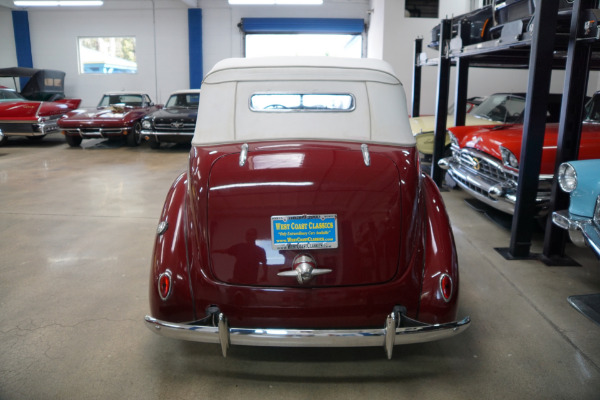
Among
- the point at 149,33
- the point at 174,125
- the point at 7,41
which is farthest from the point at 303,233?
the point at 7,41

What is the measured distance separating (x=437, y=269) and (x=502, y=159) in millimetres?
2738

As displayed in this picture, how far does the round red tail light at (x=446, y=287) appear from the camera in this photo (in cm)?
226

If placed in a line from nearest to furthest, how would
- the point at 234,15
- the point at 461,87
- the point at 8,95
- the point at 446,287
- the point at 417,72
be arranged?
the point at 446,287
the point at 461,87
the point at 417,72
the point at 8,95
the point at 234,15

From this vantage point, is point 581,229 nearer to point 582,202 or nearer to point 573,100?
point 582,202

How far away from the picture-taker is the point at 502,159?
458cm

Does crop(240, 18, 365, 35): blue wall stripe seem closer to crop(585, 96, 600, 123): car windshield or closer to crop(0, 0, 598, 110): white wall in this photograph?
crop(0, 0, 598, 110): white wall

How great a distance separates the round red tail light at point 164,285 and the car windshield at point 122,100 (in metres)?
10.6

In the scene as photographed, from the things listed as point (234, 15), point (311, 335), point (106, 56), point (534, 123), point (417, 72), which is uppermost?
point (234, 15)

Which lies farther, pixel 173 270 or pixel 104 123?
pixel 104 123

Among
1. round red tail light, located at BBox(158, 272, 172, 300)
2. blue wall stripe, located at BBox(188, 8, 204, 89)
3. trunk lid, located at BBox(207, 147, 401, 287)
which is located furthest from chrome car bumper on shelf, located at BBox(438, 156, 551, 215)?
blue wall stripe, located at BBox(188, 8, 204, 89)

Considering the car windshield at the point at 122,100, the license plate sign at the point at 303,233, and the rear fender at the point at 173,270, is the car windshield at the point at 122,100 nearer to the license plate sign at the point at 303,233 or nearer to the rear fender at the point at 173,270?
the rear fender at the point at 173,270

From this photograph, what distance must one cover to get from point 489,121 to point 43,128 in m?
9.80

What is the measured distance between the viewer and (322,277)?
218 centimetres

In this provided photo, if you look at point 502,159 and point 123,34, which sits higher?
point 123,34
